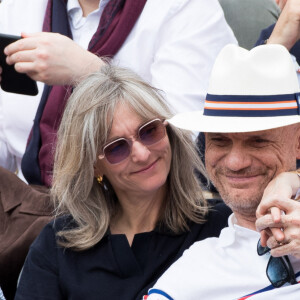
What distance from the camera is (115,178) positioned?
9.42 feet

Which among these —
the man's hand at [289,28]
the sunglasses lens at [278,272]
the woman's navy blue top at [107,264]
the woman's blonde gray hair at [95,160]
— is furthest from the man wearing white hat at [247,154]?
the man's hand at [289,28]

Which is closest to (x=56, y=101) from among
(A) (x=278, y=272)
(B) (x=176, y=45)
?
(B) (x=176, y=45)

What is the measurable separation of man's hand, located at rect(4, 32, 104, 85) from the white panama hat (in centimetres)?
107

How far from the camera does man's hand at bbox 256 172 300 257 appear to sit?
6.54ft

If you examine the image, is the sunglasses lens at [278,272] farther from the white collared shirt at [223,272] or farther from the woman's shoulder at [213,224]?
the woman's shoulder at [213,224]

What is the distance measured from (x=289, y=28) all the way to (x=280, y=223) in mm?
1434

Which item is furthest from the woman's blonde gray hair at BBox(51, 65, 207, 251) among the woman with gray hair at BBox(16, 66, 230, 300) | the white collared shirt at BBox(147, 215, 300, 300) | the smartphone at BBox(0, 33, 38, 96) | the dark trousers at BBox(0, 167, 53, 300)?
the smartphone at BBox(0, 33, 38, 96)

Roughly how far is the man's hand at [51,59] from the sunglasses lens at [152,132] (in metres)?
0.58

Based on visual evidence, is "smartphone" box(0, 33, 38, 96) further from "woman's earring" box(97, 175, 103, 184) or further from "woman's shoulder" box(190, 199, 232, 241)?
"woman's shoulder" box(190, 199, 232, 241)

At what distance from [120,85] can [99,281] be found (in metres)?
0.69

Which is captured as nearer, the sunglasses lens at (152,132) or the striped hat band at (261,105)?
the striped hat band at (261,105)

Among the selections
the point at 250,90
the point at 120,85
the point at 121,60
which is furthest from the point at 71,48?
Answer: the point at 250,90

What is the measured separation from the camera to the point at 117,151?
2.80m

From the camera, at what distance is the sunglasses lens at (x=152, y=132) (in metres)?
2.80
